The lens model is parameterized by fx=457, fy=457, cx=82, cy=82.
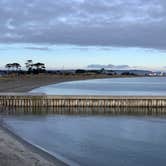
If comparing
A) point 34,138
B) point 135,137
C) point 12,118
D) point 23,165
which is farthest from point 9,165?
point 12,118

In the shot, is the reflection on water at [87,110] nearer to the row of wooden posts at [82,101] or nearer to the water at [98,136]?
the row of wooden posts at [82,101]

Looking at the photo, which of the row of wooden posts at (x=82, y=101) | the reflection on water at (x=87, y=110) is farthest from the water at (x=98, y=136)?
the row of wooden posts at (x=82, y=101)

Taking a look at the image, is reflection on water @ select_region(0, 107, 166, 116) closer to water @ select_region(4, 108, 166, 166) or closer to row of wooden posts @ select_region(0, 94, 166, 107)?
row of wooden posts @ select_region(0, 94, 166, 107)

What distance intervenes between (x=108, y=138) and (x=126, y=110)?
19289 millimetres

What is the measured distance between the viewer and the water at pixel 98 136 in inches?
966

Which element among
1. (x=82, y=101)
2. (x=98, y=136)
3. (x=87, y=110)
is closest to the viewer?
(x=98, y=136)

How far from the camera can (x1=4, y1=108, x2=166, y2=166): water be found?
2455 cm

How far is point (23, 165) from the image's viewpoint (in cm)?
1939

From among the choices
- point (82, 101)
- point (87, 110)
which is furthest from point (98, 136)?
point (82, 101)

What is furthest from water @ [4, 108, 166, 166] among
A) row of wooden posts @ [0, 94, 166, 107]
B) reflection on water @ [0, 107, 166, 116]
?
row of wooden posts @ [0, 94, 166, 107]

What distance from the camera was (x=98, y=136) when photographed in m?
32.2

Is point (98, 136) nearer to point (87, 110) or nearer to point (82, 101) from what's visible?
point (87, 110)

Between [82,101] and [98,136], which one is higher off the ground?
[82,101]

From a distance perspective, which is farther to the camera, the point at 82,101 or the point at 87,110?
the point at 82,101
